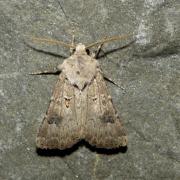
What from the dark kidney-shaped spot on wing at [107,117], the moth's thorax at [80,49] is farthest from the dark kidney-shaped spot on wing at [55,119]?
the moth's thorax at [80,49]

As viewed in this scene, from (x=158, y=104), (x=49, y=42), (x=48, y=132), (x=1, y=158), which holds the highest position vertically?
(x=49, y=42)

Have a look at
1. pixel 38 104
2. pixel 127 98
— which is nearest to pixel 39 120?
pixel 38 104

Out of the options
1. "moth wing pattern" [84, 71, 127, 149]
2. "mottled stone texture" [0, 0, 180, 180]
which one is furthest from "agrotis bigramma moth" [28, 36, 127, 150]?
"mottled stone texture" [0, 0, 180, 180]

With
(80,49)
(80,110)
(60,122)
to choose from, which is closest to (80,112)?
(80,110)

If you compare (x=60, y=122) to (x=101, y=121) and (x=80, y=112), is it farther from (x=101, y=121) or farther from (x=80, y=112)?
(x=101, y=121)

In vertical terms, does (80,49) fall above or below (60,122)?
above

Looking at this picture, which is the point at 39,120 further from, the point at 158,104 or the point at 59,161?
the point at 158,104

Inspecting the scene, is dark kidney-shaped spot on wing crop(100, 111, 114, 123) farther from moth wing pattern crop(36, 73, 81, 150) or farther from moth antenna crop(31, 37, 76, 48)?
moth antenna crop(31, 37, 76, 48)
